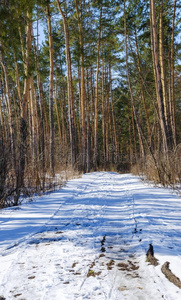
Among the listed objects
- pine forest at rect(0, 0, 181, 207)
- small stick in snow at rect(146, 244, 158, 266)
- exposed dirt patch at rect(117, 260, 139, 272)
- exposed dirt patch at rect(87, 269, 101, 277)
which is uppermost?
pine forest at rect(0, 0, 181, 207)

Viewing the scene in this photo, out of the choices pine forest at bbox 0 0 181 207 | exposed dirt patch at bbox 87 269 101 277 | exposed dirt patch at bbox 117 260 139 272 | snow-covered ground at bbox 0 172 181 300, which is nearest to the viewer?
snow-covered ground at bbox 0 172 181 300

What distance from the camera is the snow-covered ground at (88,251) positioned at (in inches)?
68.0

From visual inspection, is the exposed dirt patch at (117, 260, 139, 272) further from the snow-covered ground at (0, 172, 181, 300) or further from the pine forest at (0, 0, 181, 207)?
the pine forest at (0, 0, 181, 207)

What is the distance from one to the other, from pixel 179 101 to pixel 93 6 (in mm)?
13439

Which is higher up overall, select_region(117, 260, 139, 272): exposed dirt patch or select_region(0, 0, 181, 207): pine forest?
select_region(0, 0, 181, 207): pine forest

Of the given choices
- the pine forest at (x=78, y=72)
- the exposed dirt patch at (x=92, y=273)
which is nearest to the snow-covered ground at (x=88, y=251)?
the exposed dirt patch at (x=92, y=273)

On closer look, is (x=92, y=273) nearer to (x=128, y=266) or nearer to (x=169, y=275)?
(x=128, y=266)

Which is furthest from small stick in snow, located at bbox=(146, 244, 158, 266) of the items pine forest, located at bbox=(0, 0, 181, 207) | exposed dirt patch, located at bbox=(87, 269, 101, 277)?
pine forest, located at bbox=(0, 0, 181, 207)

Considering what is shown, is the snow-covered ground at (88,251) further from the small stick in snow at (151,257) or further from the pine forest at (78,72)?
the pine forest at (78,72)

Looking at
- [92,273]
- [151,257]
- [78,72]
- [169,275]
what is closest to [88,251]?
[92,273]

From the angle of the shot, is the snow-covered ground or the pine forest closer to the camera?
the snow-covered ground

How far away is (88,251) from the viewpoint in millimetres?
2445

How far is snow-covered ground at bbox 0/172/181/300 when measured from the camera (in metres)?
1.73

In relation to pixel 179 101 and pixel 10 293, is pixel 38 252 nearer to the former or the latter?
pixel 10 293
